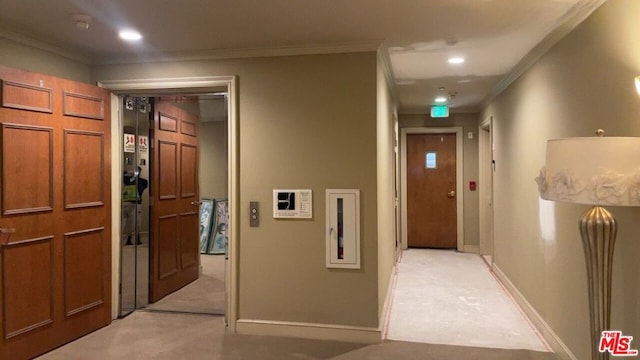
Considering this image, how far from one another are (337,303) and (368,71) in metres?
1.75

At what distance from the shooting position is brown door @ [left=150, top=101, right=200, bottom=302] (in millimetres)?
4152

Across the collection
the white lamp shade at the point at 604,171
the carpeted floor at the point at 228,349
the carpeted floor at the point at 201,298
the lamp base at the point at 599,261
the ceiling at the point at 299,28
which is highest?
the ceiling at the point at 299,28

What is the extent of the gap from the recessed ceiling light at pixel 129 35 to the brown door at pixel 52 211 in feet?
1.76

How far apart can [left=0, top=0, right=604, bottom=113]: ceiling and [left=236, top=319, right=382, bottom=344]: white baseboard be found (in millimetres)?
2071

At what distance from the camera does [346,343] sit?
3.16 meters

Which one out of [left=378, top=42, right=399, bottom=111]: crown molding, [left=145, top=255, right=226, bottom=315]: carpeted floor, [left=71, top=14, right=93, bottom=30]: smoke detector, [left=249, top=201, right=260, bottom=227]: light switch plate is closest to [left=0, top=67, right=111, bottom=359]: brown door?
[left=71, top=14, right=93, bottom=30]: smoke detector

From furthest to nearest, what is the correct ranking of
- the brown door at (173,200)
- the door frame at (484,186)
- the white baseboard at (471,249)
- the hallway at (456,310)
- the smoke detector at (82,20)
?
the white baseboard at (471,249) < the door frame at (484,186) < the brown door at (173,200) < the hallway at (456,310) < the smoke detector at (82,20)

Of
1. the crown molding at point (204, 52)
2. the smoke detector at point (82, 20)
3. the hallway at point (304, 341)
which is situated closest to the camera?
the smoke detector at point (82, 20)

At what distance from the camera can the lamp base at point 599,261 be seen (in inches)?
72.1

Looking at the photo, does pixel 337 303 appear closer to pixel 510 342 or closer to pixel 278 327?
pixel 278 327

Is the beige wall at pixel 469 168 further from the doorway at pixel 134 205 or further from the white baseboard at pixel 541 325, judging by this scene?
the doorway at pixel 134 205

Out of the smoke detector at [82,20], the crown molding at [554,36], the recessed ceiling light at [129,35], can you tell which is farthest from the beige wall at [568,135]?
the smoke detector at [82,20]

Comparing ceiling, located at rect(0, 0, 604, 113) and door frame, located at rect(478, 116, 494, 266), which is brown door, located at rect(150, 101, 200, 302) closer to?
ceiling, located at rect(0, 0, 604, 113)

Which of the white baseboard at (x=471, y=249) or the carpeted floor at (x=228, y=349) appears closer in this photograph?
the carpeted floor at (x=228, y=349)
